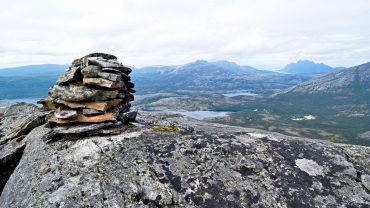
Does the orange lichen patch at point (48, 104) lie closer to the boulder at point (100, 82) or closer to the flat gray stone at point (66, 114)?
the flat gray stone at point (66, 114)

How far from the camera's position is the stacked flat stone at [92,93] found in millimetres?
19953

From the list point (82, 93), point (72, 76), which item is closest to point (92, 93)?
point (82, 93)

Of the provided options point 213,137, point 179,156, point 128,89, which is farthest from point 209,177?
point 128,89

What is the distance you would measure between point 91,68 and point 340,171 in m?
16.2

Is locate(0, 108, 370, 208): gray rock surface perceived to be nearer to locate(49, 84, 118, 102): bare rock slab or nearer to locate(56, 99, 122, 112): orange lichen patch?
locate(56, 99, 122, 112): orange lichen patch

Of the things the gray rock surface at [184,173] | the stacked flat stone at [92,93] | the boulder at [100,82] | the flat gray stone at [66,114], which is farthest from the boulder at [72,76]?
the gray rock surface at [184,173]

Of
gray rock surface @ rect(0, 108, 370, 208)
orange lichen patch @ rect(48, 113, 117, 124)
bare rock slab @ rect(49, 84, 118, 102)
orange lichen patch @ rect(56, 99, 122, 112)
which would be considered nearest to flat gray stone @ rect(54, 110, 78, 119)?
orange lichen patch @ rect(48, 113, 117, 124)

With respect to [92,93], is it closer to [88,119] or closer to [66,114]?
[88,119]

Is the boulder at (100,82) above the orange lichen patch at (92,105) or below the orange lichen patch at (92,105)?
above

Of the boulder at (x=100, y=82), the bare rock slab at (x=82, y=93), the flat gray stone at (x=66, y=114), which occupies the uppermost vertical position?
the boulder at (x=100, y=82)

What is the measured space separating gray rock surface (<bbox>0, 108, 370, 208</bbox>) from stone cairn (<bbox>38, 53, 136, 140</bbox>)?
5.03 ft

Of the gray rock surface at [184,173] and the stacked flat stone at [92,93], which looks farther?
the stacked flat stone at [92,93]

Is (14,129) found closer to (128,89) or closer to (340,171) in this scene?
(128,89)

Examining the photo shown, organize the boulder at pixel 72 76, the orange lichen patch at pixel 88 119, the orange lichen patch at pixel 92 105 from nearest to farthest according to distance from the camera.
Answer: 1. the orange lichen patch at pixel 88 119
2. the orange lichen patch at pixel 92 105
3. the boulder at pixel 72 76
